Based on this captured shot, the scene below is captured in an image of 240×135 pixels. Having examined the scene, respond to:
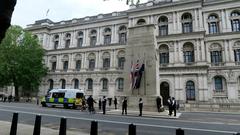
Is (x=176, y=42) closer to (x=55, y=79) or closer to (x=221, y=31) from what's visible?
(x=221, y=31)

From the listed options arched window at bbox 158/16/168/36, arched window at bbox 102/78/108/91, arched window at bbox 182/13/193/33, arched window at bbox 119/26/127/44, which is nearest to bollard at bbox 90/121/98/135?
arched window at bbox 182/13/193/33

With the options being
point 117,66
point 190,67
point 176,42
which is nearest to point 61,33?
point 117,66

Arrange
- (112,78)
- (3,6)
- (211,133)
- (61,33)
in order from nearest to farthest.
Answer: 1. (3,6)
2. (211,133)
3. (112,78)
4. (61,33)

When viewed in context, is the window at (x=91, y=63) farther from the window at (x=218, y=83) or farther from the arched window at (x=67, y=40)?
the window at (x=218, y=83)

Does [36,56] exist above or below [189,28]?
below

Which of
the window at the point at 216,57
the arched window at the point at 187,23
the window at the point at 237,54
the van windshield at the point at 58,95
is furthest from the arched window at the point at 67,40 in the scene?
the window at the point at 237,54

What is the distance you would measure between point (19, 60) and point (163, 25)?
29386 millimetres

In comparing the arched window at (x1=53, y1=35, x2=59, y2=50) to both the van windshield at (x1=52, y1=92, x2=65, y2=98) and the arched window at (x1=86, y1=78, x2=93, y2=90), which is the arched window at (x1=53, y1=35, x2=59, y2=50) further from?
the van windshield at (x1=52, y1=92, x2=65, y2=98)

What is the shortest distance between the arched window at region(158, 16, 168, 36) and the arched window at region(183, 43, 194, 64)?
16.1 feet

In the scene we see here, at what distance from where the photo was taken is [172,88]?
34.6m

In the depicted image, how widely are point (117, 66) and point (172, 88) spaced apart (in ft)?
41.1

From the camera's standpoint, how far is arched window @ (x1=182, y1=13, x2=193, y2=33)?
36938mm

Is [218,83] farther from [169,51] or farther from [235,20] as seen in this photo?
[235,20]

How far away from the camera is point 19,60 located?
3981 cm
